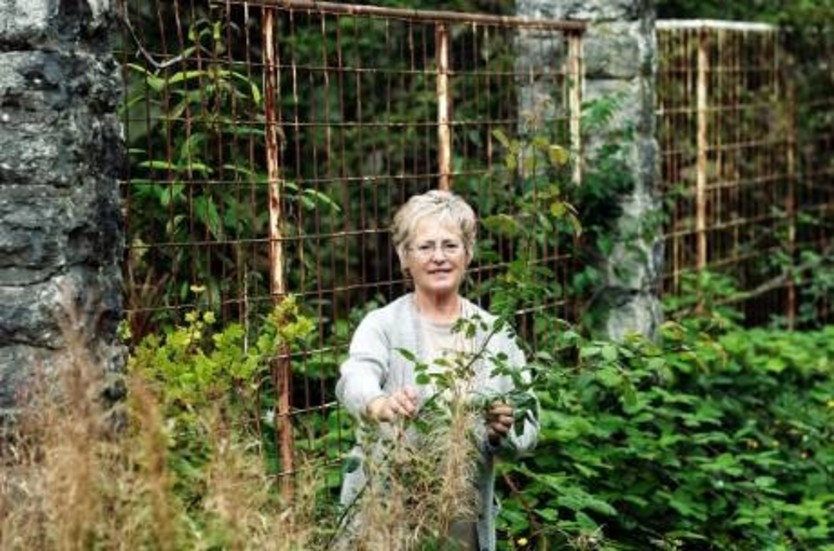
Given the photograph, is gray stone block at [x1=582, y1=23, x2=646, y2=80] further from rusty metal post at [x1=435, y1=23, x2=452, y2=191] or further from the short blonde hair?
the short blonde hair

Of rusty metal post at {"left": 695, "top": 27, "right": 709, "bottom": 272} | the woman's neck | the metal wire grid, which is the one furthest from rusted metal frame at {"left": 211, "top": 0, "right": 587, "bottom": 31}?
rusty metal post at {"left": 695, "top": 27, "right": 709, "bottom": 272}

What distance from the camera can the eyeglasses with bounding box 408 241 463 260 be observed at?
428 centimetres

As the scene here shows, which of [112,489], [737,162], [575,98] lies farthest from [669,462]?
[737,162]

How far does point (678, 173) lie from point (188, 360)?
4571mm

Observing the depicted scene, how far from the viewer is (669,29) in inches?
314

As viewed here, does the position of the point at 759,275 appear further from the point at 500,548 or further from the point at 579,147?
the point at 500,548

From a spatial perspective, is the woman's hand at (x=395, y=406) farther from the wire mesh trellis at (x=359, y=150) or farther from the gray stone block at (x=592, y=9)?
the gray stone block at (x=592, y=9)

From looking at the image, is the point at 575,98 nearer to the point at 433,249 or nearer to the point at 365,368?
the point at 433,249

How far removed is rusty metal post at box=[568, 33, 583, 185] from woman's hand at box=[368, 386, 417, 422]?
9.87ft

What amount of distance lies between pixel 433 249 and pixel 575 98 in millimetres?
2799

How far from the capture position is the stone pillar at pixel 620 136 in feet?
22.9

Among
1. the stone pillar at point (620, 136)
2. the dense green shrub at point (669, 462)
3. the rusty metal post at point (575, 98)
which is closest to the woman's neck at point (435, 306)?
the dense green shrub at point (669, 462)

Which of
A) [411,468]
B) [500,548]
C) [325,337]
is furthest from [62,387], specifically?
[325,337]

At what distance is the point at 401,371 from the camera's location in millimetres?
4250
